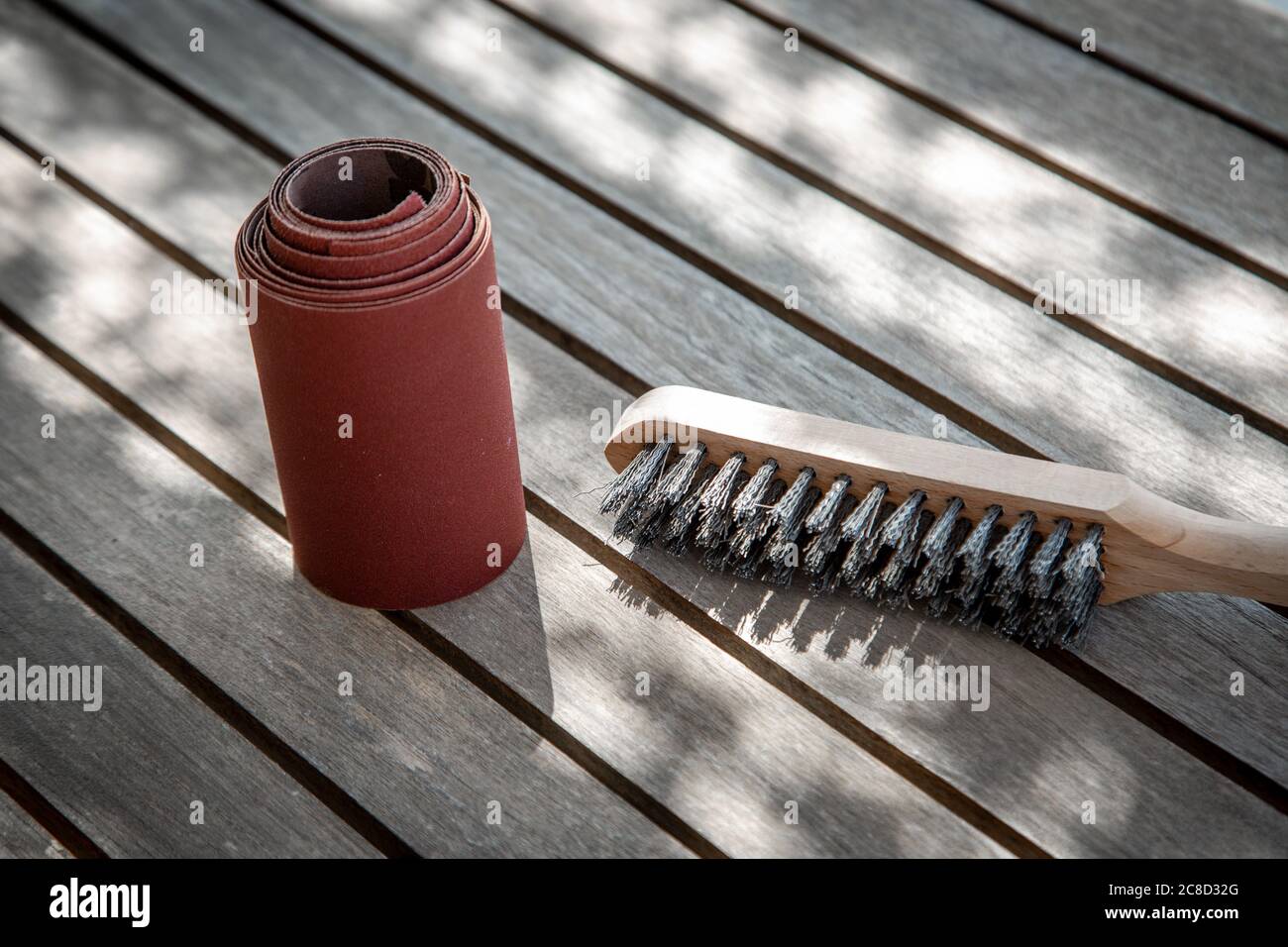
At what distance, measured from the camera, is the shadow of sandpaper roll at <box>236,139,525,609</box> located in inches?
49.2

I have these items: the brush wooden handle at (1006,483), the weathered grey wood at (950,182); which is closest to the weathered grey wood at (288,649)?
the brush wooden handle at (1006,483)

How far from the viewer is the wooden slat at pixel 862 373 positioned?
1465mm

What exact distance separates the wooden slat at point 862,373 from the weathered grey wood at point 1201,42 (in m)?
0.56

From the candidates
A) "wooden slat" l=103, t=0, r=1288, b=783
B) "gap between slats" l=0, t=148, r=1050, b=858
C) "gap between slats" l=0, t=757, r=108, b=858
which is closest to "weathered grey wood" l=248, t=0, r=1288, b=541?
"wooden slat" l=103, t=0, r=1288, b=783

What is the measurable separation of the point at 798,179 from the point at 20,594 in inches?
45.3

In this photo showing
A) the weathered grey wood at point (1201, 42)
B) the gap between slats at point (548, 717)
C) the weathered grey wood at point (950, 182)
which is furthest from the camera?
the weathered grey wood at point (1201, 42)

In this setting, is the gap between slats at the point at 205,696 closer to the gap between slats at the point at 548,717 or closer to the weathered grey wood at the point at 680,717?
the gap between slats at the point at 548,717

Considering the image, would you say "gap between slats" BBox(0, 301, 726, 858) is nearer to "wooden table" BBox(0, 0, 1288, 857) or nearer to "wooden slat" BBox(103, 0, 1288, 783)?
"wooden table" BBox(0, 0, 1288, 857)

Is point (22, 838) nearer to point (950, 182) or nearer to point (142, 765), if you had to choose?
point (142, 765)

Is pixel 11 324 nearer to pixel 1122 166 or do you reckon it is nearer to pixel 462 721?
pixel 462 721

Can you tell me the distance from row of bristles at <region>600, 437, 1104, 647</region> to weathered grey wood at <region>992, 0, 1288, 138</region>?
0.96 metres
